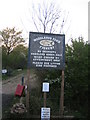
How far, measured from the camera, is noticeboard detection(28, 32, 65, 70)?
37.1 feet

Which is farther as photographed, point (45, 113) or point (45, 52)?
point (45, 52)

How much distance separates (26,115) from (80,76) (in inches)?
136

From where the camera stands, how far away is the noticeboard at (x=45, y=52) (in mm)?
11305

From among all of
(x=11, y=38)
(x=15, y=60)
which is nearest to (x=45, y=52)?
(x=15, y=60)

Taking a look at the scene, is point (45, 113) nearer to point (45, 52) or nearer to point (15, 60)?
point (45, 52)

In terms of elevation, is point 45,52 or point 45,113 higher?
point 45,52

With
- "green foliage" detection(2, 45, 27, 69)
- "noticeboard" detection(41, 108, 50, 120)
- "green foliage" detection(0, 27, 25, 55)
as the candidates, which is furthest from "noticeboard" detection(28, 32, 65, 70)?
"green foliage" detection(0, 27, 25, 55)

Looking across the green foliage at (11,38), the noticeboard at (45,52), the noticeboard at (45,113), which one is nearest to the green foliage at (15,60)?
the green foliage at (11,38)

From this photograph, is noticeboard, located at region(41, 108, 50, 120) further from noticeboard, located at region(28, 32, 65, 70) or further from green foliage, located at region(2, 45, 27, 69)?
green foliage, located at region(2, 45, 27, 69)

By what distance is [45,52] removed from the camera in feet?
37.4

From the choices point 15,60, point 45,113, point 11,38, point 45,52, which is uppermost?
point 11,38

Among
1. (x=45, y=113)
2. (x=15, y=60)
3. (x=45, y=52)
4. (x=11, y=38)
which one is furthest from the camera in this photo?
(x=11, y=38)

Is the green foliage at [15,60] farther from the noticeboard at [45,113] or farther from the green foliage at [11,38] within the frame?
the noticeboard at [45,113]

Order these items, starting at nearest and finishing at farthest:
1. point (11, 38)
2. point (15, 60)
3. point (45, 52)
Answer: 1. point (45, 52)
2. point (15, 60)
3. point (11, 38)
